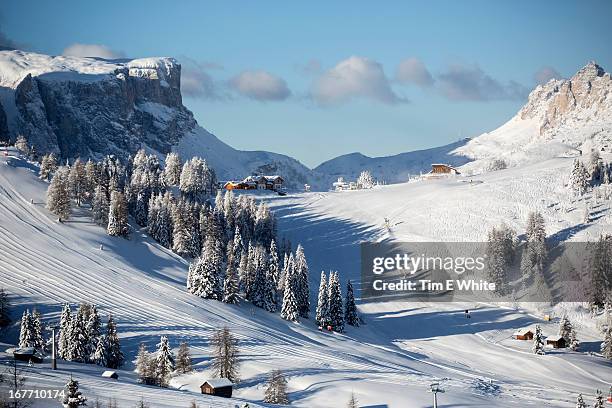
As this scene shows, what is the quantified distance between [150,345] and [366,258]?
66406 mm

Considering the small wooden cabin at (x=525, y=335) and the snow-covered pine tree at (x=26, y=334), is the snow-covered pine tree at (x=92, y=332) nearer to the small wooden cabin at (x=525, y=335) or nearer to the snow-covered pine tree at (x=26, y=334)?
the snow-covered pine tree at (x=26, y=334)

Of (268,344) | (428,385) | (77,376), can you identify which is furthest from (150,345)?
(428,385)

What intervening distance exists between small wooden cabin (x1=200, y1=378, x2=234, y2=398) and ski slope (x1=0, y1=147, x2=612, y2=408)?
3.68ft

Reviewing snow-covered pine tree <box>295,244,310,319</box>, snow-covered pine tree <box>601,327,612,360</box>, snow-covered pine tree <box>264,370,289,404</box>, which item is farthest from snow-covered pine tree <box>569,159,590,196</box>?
snow-covered pine tree <box>264,370,289,404</box>

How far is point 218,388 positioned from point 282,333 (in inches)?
1150

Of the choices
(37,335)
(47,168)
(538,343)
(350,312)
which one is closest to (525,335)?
(538,343)

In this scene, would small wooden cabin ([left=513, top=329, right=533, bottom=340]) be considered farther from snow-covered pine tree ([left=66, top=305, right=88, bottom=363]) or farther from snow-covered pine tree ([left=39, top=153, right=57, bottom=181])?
snow-covered pine tree ([left=39, top=153, right=57, bottom=181])

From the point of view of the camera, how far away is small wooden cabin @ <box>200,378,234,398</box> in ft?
189

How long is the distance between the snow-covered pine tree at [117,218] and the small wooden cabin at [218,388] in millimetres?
52264

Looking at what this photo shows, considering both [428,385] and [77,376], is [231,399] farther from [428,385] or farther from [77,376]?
[428,385]

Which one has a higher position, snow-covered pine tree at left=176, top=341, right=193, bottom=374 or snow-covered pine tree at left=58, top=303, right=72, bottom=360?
snow-covered pine tree at left=58, top=303, right=72, bottom=360

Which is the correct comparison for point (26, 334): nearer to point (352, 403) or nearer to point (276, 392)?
point (276, 392)

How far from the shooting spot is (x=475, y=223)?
141m

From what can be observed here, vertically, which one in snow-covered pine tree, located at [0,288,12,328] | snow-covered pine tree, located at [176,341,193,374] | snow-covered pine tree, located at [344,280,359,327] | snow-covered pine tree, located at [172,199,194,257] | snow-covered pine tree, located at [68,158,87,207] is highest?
snow-covered pine tree, located at [68,158,87,207]
